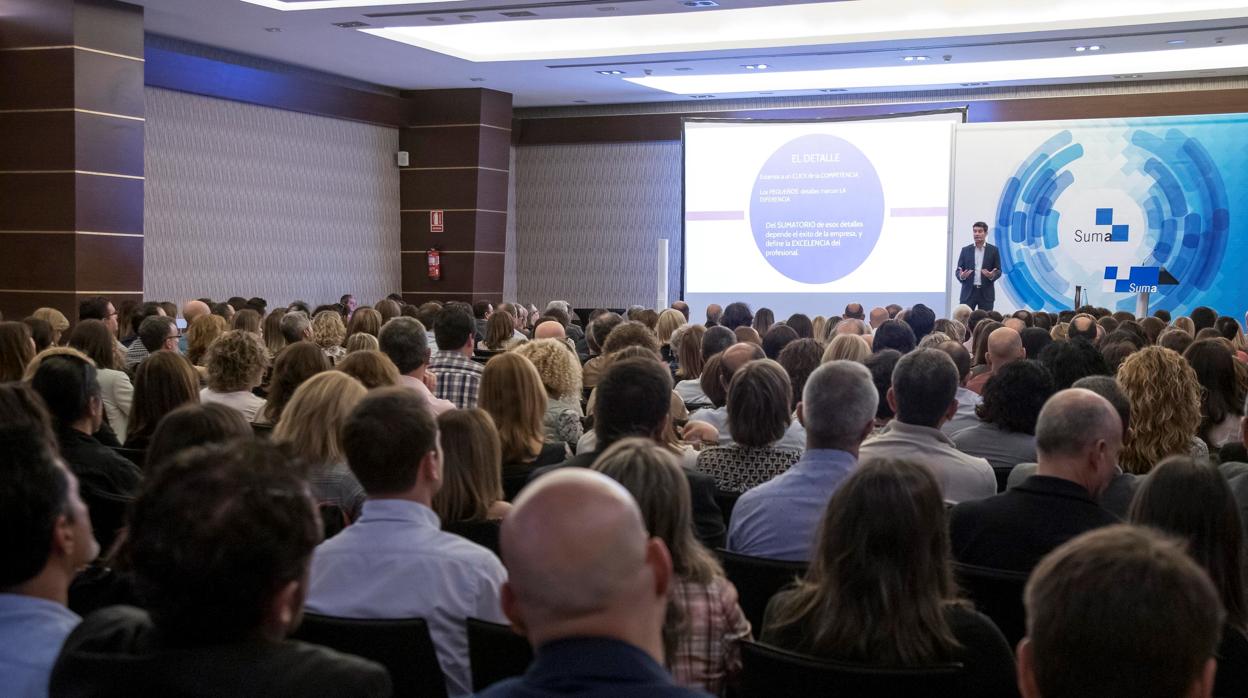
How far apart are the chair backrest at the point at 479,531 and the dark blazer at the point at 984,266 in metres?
10.8

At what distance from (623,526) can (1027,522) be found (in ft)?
6.17

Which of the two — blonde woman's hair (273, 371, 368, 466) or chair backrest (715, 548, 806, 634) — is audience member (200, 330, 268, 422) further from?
chair backrest (715, 548, 806, 634)

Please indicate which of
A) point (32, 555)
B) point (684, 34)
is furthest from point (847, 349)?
point (684, 34)

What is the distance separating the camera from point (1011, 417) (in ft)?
14.1

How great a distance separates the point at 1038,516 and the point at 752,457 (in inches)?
46.2

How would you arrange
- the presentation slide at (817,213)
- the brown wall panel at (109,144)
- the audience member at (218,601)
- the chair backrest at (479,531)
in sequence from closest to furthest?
the audience member at (218,601)
the chair backrest at (479,531)
the brown wall panel at (109,144)
the presentation slide at (817,213)

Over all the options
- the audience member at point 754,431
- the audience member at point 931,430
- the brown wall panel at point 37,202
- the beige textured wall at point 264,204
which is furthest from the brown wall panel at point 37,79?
the audience member at point 931,430

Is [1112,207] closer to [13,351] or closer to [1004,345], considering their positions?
[1004,345]

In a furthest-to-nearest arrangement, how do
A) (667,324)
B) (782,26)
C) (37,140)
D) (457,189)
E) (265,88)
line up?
(457,189) < (265,88) < (782,26) < (37,140) < (667,324)

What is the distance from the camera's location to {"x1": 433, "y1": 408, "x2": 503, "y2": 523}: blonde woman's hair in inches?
123

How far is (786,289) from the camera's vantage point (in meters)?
14.9

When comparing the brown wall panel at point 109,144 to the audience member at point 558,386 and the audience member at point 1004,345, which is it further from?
the audience member at point 1004,345

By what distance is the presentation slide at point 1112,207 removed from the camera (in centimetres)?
1345

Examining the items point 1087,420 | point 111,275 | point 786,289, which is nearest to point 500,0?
point 111,275
